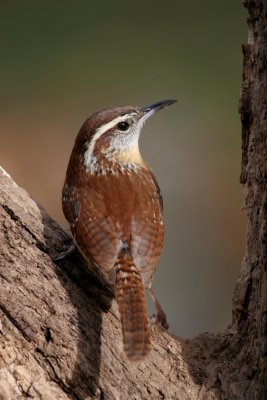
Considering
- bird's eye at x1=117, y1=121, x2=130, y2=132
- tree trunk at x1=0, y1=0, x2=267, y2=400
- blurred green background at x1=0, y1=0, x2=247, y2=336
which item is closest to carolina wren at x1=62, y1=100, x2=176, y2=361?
bird's eye at x1=117, y1=121, x2=130, y2=132

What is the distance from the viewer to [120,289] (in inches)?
159

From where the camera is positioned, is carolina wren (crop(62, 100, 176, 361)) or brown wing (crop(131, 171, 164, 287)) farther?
brown wing (crop(131, 171, 164, 287))

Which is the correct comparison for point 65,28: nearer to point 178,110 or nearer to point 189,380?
point 178,110

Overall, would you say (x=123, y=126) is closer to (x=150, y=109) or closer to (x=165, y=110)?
(x=150, y=109)

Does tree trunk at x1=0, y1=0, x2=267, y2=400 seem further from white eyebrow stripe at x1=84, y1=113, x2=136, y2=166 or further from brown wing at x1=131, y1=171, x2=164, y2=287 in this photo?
white eyebrow stripe at x1=84, y1=113, x2=136, y2=166

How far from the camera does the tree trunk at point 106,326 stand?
377 centimetres

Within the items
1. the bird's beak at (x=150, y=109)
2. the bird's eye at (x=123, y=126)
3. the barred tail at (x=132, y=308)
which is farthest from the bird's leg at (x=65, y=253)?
the bird's beak at (x=150, y=109)

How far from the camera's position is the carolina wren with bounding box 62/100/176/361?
400cm

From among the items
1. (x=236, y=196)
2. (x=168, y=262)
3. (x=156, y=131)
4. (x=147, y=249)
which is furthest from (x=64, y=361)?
(x=156, y=131)

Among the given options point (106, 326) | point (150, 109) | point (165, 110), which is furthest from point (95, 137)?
point (165, 110)

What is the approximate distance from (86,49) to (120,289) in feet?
23.1

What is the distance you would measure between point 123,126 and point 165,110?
4.65 m

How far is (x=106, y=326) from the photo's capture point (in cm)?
404

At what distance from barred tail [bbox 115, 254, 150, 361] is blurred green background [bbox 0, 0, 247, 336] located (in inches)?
136
